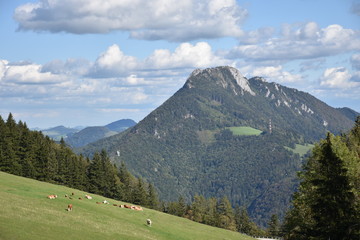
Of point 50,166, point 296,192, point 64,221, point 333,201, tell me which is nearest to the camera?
point 333,201

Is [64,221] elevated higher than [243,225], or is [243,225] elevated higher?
[64,221]

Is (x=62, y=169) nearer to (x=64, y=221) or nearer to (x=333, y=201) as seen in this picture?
(x=64, y=221)

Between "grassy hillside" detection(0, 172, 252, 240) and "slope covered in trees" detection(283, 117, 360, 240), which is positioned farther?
"slope covered in trees" detection(283, 117, 360, 240)

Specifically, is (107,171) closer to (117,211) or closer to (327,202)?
(117,211)

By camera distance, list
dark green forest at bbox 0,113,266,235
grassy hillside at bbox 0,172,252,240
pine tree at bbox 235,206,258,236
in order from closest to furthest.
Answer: grassy hillside at bbox 0,172,252,240, dark green forest at bbox 0,113,266,235, pine tree at bbox 235,206,258,236

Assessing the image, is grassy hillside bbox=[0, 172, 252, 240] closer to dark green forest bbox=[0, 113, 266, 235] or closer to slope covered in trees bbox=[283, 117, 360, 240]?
slope covered in trees bbox=[283, 117, 360, 240]

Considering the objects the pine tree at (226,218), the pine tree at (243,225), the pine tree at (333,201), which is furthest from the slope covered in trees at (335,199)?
the pine tree at (243,225)

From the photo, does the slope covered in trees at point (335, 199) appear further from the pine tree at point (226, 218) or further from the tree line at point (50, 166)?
the pine tree at point (226, 218)

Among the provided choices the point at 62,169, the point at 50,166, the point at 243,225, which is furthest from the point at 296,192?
the point at 243,225

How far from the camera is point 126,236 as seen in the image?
47.1m

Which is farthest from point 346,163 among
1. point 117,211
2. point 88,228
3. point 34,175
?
point 34,175

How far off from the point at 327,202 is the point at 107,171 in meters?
92.9

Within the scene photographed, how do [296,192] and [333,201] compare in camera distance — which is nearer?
[333,201]

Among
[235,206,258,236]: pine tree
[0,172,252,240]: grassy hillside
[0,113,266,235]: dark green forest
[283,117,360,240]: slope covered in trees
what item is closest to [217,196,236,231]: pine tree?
[0,113,266,235]: dark green forest
